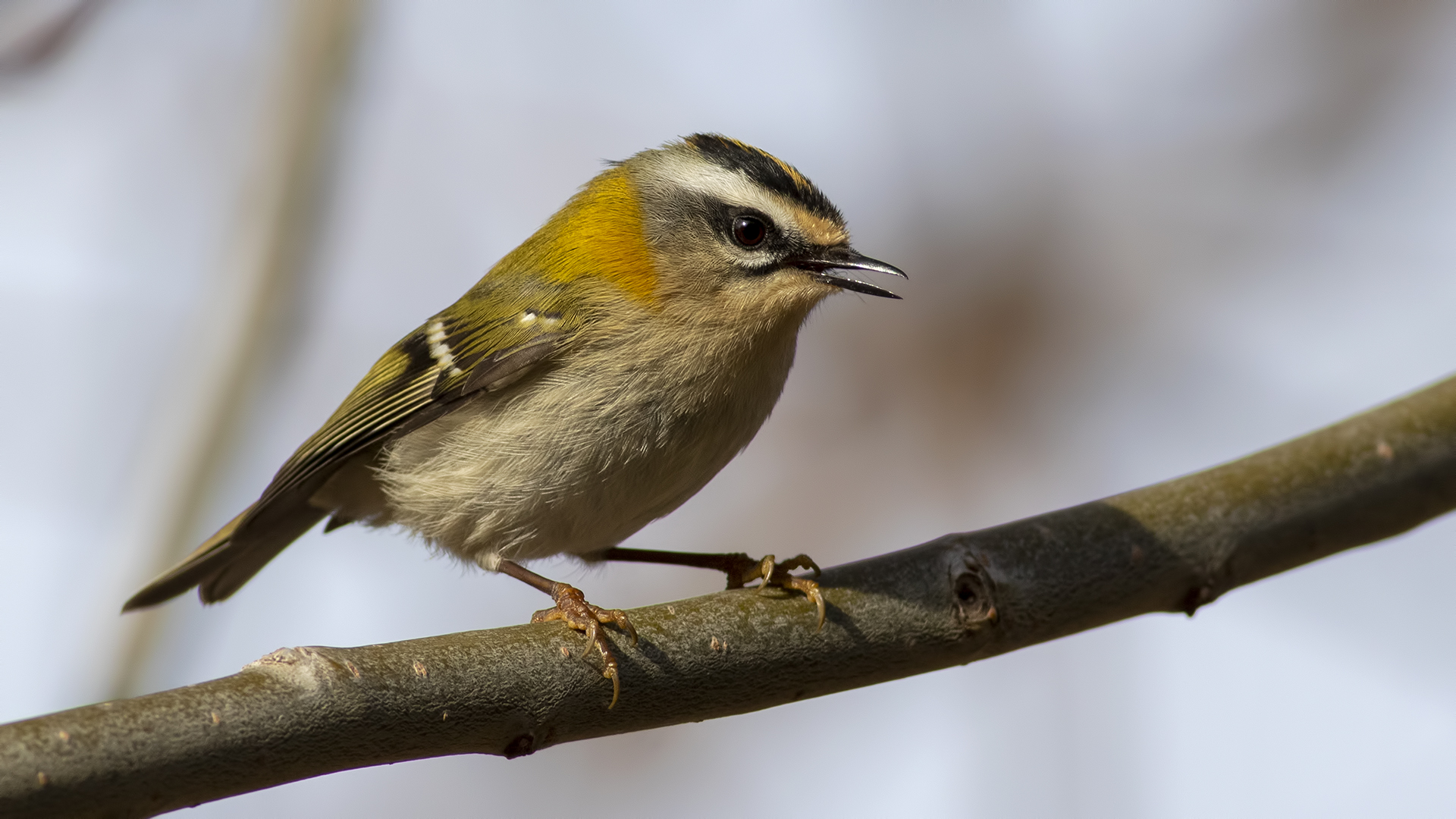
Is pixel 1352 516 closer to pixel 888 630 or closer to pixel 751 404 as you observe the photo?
pixel 888 630

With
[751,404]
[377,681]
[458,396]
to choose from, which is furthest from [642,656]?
[458,396]

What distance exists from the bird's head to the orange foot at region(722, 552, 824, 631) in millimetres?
576

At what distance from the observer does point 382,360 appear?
3.49 metres

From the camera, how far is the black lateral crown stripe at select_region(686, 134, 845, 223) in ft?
9.70

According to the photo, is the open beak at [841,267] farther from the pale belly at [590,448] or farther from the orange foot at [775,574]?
the orange foot at [775,574]

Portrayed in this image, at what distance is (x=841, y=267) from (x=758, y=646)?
1108 mm

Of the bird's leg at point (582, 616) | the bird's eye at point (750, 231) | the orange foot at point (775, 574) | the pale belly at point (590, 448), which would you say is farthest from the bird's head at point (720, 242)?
the bird's leg at point (582, 616)

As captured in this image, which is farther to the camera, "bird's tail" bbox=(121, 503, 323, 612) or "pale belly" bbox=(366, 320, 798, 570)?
"bird's tail" bbox=(121, 503, 323, 612)

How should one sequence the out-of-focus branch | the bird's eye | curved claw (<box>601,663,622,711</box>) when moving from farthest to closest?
the bird's eye → curved claw (<box>601,663,622,711</box>) → the out-of-focus branch

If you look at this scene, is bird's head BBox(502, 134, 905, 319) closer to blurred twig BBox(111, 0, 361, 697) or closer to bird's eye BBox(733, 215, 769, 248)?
bird's eye BBox(733, 215, 769, 248)

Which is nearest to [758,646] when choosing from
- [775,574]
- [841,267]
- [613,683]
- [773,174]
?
[613,683]

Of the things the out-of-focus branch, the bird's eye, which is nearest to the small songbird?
the bird's eye

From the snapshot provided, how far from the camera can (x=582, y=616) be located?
7.32ft

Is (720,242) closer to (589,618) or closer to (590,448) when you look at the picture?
(590,448)
